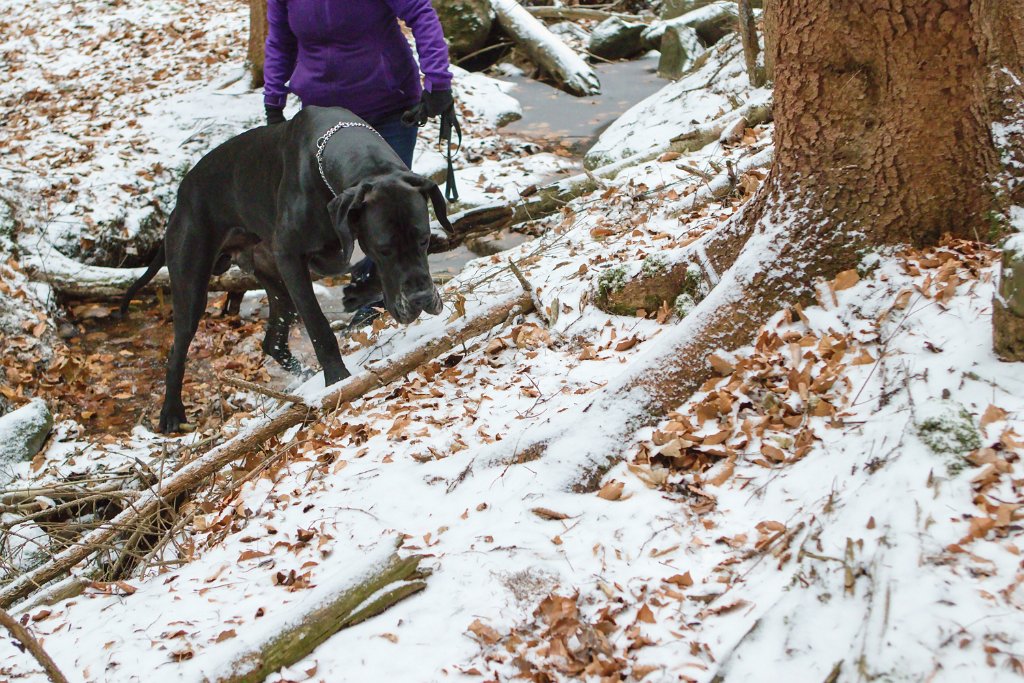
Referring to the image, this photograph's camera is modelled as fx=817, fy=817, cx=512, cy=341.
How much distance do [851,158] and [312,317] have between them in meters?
2.83

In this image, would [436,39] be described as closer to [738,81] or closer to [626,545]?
[626,545]

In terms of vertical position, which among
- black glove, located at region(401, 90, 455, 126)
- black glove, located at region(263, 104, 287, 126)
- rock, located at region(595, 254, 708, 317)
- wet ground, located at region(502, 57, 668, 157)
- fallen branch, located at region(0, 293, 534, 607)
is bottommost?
wet ground, located at region(502, 57, 668, 157)

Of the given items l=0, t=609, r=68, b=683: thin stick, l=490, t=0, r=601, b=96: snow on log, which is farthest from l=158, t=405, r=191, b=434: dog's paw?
l=490, t=0, r=601, b=96: snow on log

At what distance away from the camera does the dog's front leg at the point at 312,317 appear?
175 inches

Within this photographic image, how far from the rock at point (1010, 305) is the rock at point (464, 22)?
10.6 metres

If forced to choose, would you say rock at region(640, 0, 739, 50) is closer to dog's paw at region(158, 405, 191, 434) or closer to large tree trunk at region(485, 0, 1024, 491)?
large tree trunk at region(485, 0, 1024, 491)

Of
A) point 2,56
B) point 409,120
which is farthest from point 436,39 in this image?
point 2,56

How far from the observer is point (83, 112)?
29.7 feet

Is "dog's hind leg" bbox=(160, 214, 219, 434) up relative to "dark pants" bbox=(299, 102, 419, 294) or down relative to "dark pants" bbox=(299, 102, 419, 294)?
down

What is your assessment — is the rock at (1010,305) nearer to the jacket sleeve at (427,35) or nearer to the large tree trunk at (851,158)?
the large tree trunk at (851,158)

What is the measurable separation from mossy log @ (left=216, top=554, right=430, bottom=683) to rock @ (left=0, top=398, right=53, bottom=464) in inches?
117

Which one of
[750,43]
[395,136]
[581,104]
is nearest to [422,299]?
[395,136]

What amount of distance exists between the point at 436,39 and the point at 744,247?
91.8 inches

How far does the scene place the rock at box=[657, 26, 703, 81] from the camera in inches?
429
